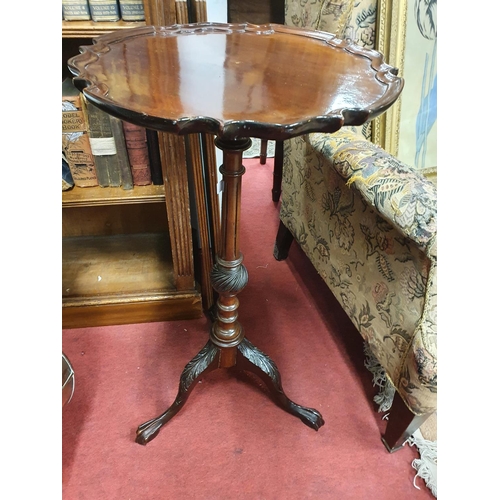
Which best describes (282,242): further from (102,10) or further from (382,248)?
(102,10)

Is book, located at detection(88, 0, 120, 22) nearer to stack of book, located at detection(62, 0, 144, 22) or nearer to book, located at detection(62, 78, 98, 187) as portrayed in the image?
stack of book, located at detection(62, 0, 144, 22)

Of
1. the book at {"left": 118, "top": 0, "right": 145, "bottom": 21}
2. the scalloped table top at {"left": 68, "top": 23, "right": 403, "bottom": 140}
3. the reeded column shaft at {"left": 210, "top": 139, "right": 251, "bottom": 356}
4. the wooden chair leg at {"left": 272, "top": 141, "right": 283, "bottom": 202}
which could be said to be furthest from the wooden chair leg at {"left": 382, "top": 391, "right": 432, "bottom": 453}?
the wooden chair leg at {"left": 272, "top": 141, "right": 283, "bottom": 202}

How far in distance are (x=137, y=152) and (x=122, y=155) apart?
4cm

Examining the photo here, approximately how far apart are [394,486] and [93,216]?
1210 mm

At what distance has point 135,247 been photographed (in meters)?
1.49

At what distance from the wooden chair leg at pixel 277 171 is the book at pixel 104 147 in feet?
2.83

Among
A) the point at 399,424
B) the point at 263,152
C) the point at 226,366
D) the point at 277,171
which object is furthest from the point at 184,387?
the point at 263,152

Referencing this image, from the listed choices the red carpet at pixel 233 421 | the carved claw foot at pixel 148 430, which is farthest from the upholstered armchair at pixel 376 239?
the carved claw foot at pixel 148 430

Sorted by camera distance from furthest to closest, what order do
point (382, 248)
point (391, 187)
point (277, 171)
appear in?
1. point (277, 171)
2. point (382, 248)
3. point (391, 187)

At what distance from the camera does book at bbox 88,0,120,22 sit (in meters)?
0.99

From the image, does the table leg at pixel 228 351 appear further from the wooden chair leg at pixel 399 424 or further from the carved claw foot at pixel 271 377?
the wooden chair leg at pixel 399 424

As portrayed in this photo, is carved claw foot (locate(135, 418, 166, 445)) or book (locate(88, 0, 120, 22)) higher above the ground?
book (locate(88, 0, 120, 22))

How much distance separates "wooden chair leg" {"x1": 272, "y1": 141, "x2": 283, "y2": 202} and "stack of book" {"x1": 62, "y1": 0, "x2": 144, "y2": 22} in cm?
95

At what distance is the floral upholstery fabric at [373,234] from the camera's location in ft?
2.69
